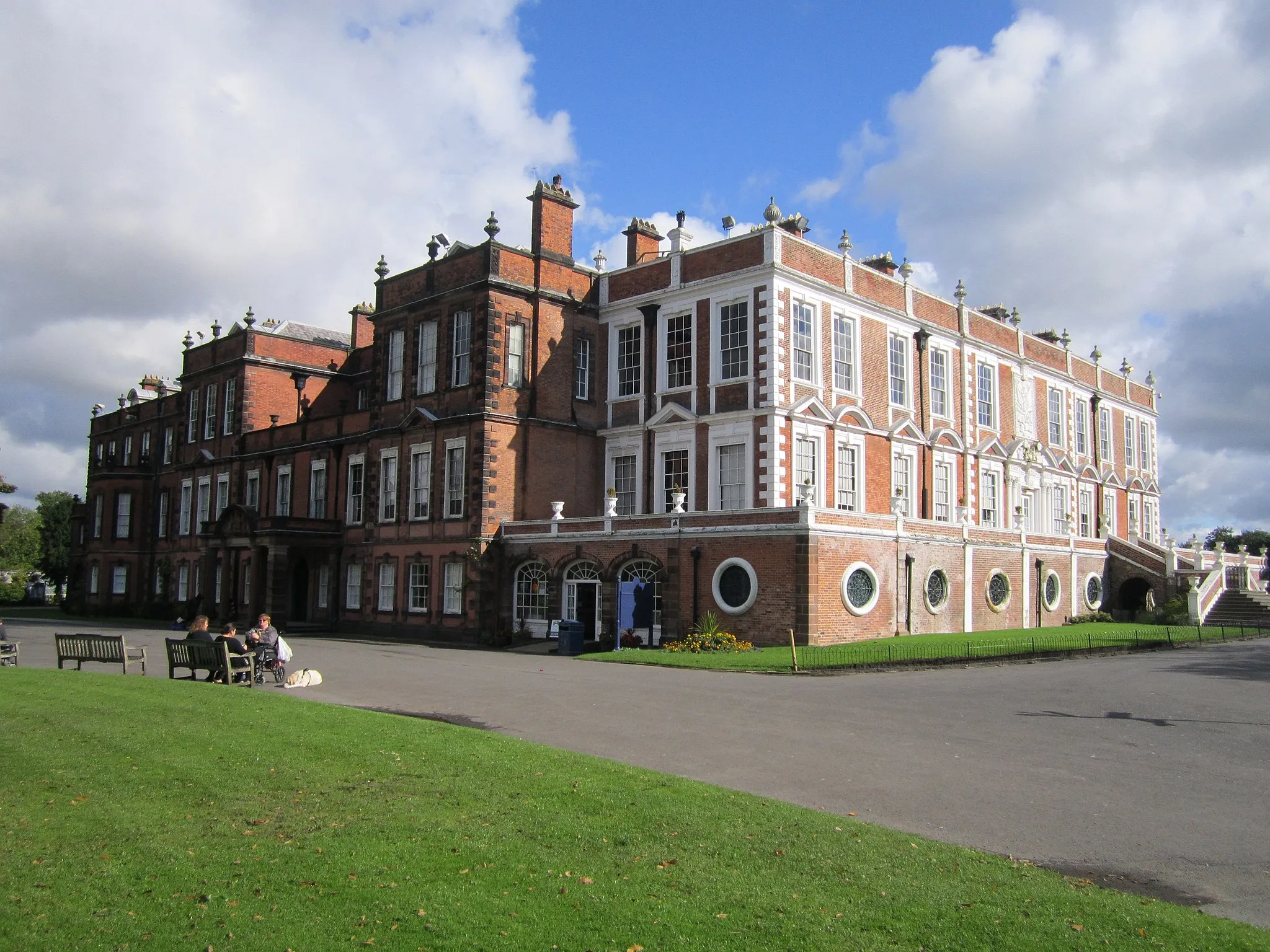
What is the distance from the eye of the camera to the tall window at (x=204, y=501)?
166 ft

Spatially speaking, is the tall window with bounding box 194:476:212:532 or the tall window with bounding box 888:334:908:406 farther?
the tall window with bounding box 194:476:212:532

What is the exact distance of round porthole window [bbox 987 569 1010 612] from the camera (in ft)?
108

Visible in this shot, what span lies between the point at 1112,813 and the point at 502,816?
18.5 ft

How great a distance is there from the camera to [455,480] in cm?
3475

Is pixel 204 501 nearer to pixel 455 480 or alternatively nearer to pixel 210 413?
pixel 210 413

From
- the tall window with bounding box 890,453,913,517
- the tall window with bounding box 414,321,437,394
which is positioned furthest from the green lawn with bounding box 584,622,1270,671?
the tall window with bounding box 414,321,437,394

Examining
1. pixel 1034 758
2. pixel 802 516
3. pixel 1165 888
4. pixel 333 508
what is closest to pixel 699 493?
pixel 802 516

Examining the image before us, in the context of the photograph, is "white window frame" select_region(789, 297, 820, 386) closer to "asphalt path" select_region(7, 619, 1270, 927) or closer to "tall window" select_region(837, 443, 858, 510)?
"tall window" select_region(837, 443, 858, 510)

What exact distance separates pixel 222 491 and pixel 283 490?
6.52 metres

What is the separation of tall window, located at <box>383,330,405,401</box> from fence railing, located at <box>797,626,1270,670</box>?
789 inches

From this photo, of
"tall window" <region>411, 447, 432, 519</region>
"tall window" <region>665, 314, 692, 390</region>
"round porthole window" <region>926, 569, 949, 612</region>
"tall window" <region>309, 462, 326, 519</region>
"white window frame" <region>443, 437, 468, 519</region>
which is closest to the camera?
"round porthole window" <region>926, 569, 949, 612</region>

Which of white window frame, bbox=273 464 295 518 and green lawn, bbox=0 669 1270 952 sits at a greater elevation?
white window frame, bbox=273 464 295 518

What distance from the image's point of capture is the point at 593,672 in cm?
2188

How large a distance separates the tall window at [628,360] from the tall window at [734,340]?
419 cm
